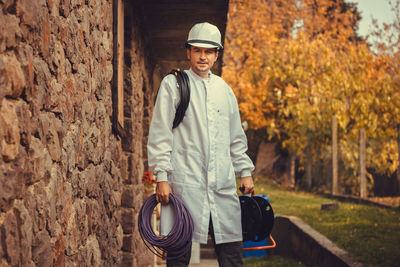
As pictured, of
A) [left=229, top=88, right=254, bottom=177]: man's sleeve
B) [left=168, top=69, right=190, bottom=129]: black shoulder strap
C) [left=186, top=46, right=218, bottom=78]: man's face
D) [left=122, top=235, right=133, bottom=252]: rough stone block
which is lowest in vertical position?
[left=122, top=235, right=133, bottom=252]: rough stone block

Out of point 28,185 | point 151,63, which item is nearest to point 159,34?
point 151,63

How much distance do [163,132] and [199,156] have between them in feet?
0.83

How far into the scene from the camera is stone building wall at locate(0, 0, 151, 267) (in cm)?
168

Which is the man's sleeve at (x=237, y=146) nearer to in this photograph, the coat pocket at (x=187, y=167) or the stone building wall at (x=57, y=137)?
the coat pocket at (x=187, y=167)

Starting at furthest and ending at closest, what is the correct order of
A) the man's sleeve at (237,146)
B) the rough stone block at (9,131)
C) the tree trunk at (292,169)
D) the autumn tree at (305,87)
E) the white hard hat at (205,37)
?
the tree trunk at (292,169)
the autumn tree at (305,87)
the man's sleeve at (237,146)
the white hard hat at (205,37)
the rough stone block at (9,131)

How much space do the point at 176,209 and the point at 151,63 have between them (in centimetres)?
448

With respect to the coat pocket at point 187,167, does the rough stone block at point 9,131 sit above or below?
above

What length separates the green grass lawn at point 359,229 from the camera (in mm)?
5422

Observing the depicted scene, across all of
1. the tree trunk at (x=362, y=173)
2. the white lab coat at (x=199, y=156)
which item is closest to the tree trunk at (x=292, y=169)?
the tree trunk at (x=362, y=173)

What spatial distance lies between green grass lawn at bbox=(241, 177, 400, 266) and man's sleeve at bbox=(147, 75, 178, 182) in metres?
2.42

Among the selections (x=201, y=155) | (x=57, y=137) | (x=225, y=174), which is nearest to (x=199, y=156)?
(x=201, y=155)

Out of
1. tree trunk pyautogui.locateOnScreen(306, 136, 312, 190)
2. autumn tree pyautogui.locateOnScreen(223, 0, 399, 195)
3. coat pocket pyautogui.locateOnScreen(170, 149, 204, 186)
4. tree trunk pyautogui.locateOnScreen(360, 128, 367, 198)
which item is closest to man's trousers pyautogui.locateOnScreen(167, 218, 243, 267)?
coat pocket pyautogui.locateOnScreen(170, 149, 204, 186)

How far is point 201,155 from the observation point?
11.1 ft

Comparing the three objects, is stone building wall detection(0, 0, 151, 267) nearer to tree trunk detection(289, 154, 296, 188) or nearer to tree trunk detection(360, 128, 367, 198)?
tree trunk detection(360, 128, 367, 198)
